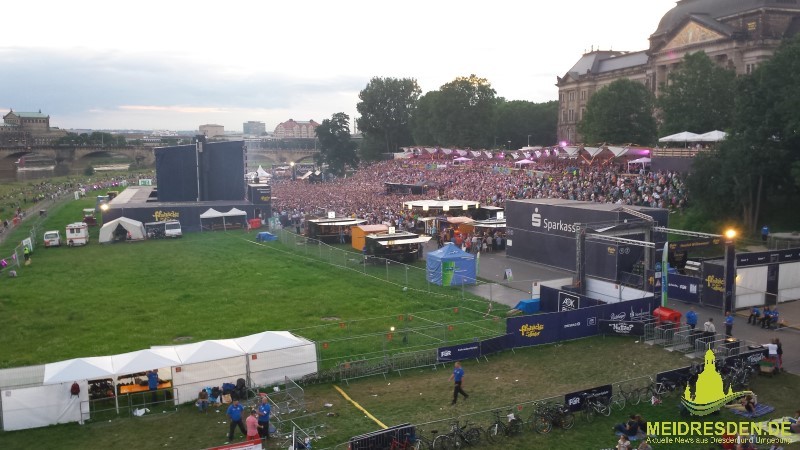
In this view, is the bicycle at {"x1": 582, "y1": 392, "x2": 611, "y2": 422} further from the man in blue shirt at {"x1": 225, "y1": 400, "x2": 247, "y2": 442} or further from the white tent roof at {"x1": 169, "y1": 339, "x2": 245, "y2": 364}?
the white tent roof at {"x1": 169, "y1": 339, "x2": 245, "y2": 364}

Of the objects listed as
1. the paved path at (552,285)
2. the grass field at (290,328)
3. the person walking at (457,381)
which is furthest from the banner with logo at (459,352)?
the paved path at (552,285)

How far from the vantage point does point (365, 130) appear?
130 metres

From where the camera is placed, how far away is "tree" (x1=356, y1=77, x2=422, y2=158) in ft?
423

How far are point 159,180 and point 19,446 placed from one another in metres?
47.1

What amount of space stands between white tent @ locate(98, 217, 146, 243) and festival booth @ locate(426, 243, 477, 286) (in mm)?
28578

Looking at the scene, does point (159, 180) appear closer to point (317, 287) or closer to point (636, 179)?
point (317, 287)

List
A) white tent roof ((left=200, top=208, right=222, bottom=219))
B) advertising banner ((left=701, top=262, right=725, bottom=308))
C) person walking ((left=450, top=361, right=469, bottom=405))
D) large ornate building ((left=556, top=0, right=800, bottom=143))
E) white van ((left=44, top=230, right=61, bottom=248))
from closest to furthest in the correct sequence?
person walking ((left=450, top=361, right=469, bottom=405)), advertising banner ((left=701, top=262, right=725, bottom=308)), white van ((left=44, top=230, right=61, bottom=248)), white tent roof ((left=200, top=208, right=222, bottom=219)), large ornate building ((left=556, top=0, right=800, bottom=143))

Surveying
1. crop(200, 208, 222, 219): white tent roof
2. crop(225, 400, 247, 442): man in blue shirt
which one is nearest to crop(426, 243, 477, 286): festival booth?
crop(225, 400, 247, 442): man in blue shirt

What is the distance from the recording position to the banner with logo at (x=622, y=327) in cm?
2436

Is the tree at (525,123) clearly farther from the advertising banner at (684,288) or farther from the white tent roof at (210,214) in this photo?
the advertising banner at (684,288)

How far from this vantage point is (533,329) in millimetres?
23703

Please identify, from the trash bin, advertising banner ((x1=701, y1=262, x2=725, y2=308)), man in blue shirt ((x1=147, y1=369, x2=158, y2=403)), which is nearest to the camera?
man in blue shirt ((x1=147, y1=369, x2=158, y2=403))

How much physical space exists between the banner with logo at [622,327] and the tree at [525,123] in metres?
103

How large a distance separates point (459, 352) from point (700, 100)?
5045cm
